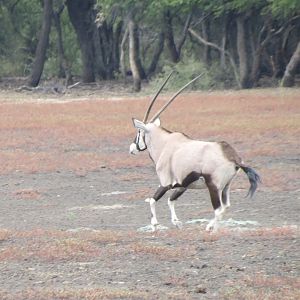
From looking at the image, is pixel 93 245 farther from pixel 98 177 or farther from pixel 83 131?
pixel 83 131

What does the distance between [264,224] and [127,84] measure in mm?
36342

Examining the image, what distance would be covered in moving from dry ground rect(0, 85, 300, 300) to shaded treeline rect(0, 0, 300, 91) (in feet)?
42.3

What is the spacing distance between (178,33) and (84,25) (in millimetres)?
4505

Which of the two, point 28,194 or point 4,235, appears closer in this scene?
point 4,235

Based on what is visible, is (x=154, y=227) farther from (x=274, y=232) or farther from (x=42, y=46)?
(x=42, y=46)

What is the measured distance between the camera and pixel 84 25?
5134cm

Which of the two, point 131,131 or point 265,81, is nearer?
point 131,131

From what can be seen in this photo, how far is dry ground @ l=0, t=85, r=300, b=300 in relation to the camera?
A: 314 inches

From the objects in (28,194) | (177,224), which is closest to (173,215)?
(177,224)

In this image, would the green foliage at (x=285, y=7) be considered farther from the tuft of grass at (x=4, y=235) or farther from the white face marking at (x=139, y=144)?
the tuft of grass at (x=4, y=235)

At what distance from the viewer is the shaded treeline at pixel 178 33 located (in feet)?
134

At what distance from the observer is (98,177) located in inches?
677

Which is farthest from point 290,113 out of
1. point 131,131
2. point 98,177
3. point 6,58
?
point 6,58

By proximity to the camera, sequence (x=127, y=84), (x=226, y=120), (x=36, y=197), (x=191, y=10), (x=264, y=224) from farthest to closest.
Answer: (x=127, y=84) < (x=191, y=10) < (x=226, y=120) < (x=36, y=197) < (x=264, y=224)
